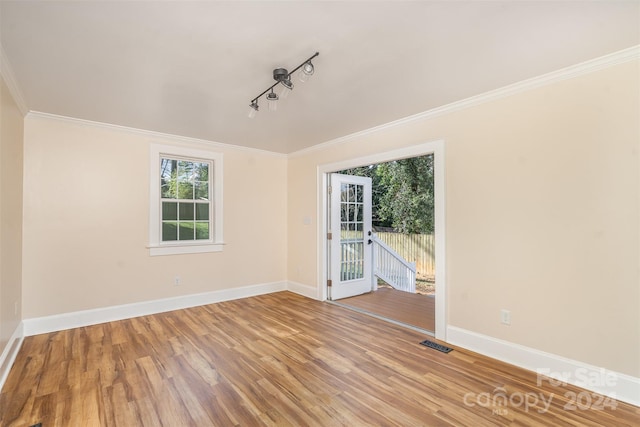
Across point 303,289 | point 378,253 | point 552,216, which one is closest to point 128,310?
point 303,289

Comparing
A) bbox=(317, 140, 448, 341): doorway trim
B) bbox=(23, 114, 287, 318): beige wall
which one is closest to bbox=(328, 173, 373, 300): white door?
bbox=(317, 140, 448, 341): doorway trim

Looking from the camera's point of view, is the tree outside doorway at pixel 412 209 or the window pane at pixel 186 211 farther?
the tree outside doorway at pixel 412 209

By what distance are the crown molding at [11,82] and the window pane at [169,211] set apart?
1737 millimetres

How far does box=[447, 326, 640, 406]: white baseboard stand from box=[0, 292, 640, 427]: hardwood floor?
0.30 feet

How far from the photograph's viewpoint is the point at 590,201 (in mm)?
2232

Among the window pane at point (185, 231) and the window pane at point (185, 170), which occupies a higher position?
the window pane at point (185, 170)

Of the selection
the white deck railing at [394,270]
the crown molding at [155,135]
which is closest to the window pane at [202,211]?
the crown molding at [155,135]

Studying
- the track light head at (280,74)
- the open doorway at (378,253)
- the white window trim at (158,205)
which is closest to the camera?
the track light head at (280,74)

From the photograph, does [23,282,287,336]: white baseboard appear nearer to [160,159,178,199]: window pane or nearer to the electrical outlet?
[160,159,178,199]: window pane

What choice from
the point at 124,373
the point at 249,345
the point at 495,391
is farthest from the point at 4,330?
the point at 495,391

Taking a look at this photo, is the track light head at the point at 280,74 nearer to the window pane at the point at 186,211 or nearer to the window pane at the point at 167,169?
the window pane at the point at 167,169

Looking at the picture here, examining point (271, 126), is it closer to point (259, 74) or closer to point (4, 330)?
point (259, 74)

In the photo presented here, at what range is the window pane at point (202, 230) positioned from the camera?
4539 millimetres

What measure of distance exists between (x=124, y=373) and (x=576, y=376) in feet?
11.9
